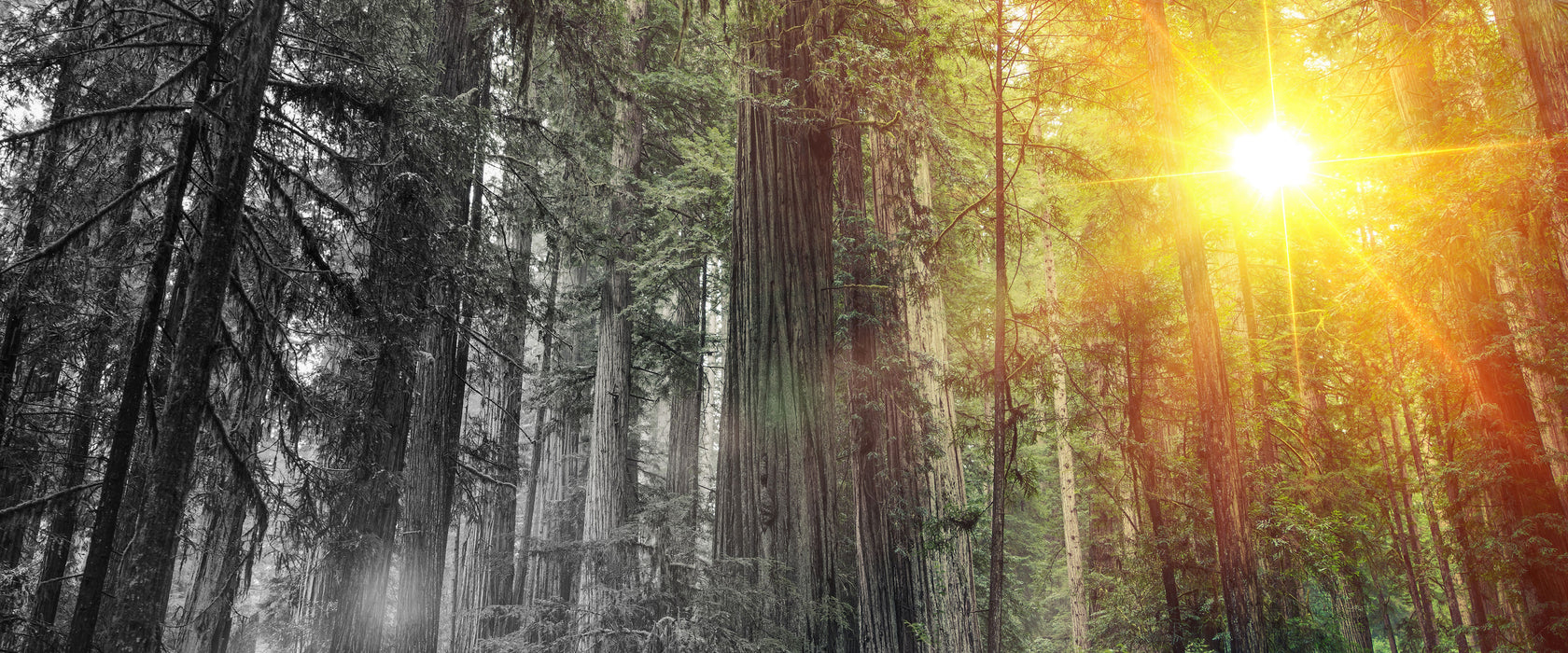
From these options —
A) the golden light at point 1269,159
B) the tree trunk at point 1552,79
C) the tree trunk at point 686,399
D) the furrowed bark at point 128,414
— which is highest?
the golden light at point 1269,159

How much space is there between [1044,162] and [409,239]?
20.8ft

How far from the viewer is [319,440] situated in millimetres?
7137

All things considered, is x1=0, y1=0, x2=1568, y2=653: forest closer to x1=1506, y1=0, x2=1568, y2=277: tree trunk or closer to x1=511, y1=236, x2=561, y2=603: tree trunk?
x1=1506, y1=0, x2=1568, y2=277: tree trunk

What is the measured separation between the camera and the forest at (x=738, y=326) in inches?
180

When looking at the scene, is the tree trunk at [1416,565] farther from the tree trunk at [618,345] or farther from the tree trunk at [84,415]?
the tree trunk at [84,415]

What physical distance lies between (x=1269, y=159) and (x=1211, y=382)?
9.01 metres

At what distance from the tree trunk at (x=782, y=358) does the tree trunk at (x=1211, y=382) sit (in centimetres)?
423

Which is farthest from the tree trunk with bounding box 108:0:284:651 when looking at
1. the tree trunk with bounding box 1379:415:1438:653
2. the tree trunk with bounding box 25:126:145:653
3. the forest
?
the tree trunk with bounding box 1379:415:1438:653

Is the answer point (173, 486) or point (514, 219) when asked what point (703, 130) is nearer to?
point (514, 219)

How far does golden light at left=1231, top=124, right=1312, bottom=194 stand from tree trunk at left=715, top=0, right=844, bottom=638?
36.9 feet

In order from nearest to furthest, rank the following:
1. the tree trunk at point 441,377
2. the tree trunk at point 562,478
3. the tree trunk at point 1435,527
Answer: the tree trunk at point 441,377 < the tree trunk at point 1435,527 < the tree trunk at point 562,478

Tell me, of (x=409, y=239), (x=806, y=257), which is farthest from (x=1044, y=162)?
(x=409, y=239)

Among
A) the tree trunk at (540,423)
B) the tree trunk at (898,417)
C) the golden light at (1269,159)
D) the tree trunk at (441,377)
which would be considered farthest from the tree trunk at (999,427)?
the golden light at (1269,159)

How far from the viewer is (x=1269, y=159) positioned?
1350 centimetres
